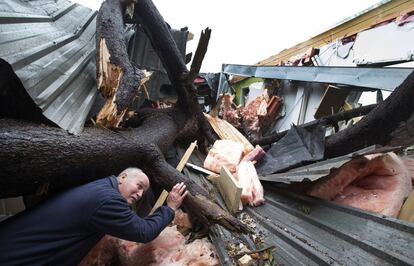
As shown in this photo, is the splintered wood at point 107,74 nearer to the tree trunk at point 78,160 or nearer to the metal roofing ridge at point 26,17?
the tree trunk at point 78,160

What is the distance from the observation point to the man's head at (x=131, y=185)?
1856 millimetres

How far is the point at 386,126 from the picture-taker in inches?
89.4

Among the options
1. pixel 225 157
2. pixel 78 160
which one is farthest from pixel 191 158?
pixel 78 160

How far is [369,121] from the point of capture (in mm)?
2361

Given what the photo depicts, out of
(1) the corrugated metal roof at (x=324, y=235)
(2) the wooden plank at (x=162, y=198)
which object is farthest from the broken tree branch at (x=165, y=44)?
(1) the corrugated metal roof at (x=324, y=235)

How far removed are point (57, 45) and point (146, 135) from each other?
1208 millimetres

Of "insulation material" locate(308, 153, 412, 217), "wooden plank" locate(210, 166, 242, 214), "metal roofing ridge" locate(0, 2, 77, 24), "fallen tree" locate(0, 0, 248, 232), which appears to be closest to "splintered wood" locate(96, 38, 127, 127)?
"fallen tree" locate(0, 0, 248, 232)

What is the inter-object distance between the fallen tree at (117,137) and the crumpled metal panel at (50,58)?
184mm

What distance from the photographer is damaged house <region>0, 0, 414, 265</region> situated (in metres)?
1.55

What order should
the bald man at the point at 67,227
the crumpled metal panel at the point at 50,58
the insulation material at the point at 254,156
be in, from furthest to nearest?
1. the insulation material at the point at 254,156
2. the crumpled metal panel at the point at 50,58
3. the bald man at the point at 67,227

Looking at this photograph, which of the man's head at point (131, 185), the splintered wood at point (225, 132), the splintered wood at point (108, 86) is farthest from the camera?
the splintered wood at point (225, 132)

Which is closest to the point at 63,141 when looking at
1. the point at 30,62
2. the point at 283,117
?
the point at 30,62

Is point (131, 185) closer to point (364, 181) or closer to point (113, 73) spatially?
point (113, 73)

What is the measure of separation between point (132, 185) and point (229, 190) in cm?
91
